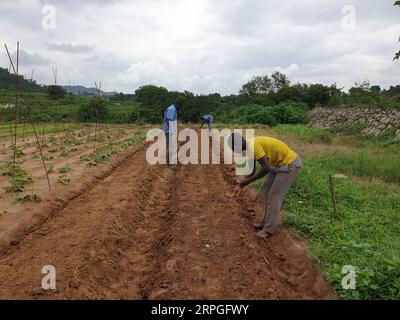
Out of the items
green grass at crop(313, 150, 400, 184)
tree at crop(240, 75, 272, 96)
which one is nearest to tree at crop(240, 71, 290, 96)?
tree at crop(240, 75, 272, 96)

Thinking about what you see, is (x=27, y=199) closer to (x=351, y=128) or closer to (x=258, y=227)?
(x=258, y=227)

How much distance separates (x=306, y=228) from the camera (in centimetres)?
567

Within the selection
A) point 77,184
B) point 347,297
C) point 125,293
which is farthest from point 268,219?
point 77,184

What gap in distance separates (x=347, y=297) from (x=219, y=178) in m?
5.73

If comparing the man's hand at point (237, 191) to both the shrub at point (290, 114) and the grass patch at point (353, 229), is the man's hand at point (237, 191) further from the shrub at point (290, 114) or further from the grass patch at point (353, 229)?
the shrub at point (290, 114)

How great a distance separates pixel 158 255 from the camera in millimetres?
5180

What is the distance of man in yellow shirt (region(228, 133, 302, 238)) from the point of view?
202 inches

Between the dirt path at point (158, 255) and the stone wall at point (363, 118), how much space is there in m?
10.8

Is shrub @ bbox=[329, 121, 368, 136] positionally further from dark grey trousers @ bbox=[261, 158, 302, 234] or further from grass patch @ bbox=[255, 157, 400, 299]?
dark grey trousers @ bbox=[261, 158, 302, 234]

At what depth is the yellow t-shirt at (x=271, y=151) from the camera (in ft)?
16.8

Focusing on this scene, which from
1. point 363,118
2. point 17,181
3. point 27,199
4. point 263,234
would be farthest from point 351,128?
point 27,199

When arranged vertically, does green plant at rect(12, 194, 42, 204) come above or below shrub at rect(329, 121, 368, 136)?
below

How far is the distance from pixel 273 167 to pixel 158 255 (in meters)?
1.92

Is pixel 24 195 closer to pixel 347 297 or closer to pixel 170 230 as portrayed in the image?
pixel 170 230
